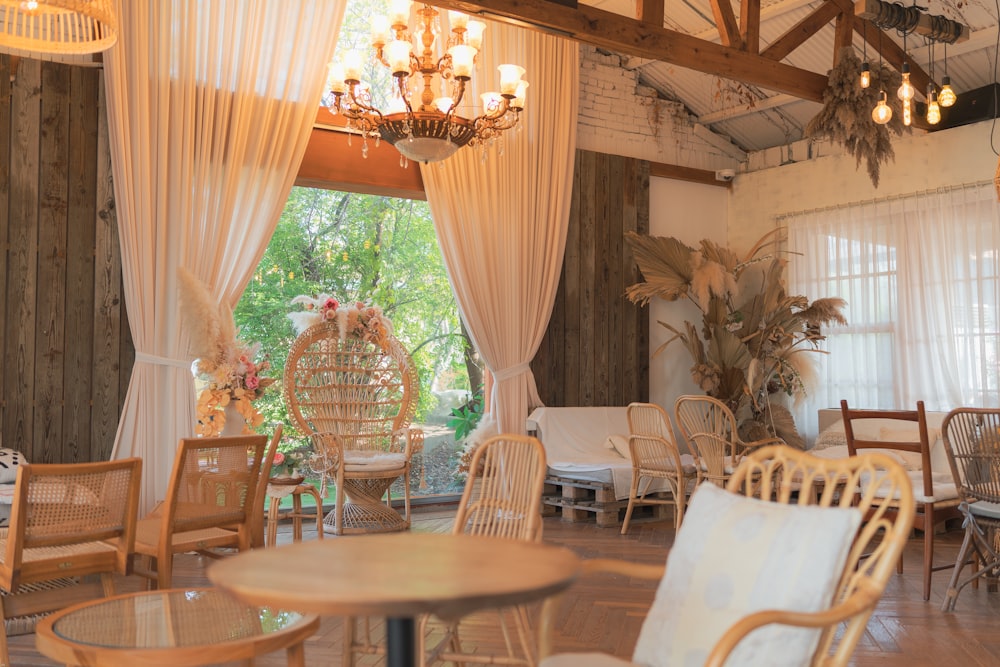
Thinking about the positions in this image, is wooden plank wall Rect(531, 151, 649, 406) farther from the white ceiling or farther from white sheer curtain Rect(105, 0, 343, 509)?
white sheer curtain Rect(105, 0, 343, 509)

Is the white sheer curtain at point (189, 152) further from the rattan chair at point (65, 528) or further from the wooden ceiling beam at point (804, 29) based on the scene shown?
the wooden ceiling beam at point (804, 29)

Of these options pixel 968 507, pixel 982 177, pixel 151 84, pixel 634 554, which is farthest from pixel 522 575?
pixel 982 177

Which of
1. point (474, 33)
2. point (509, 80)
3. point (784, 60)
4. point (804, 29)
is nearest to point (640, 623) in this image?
point (509, 80)

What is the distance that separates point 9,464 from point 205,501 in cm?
201

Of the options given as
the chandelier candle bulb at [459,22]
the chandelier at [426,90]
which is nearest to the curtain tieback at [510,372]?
the chandelier at [426,90]

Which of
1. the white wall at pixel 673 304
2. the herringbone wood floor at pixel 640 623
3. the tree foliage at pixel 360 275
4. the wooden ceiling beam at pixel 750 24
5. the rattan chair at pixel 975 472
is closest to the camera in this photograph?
the herringbone wood floor at pixel 640 623

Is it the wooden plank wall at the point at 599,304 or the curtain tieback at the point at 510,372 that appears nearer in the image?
the curtain tieback at the point at 510,372

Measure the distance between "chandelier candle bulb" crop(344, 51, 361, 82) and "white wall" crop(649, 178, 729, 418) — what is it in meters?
4.11

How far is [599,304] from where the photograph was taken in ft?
25.5

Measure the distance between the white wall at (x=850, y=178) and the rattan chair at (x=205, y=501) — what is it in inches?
234

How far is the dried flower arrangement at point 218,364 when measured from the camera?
Answer: 431cm

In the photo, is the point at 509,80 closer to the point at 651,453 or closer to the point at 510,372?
the point at 651,453

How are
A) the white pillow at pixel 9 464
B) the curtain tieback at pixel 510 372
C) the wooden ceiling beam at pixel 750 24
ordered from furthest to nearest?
the curtain tieback at pixel 510 372 < the wooden ceiling beam at pixel 750 24 < the white pillow at pixel 9 464

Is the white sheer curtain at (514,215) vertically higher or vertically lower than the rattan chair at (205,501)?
higher
